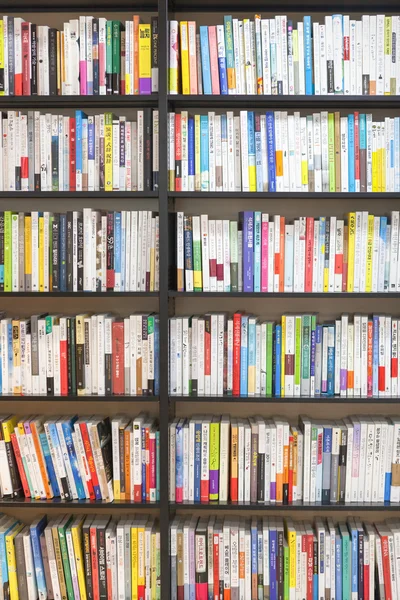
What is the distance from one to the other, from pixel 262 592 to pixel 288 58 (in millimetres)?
1944

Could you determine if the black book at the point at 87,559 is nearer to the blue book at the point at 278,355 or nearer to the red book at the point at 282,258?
the blue book at the point at 278,355

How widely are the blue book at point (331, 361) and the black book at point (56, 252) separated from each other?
1.01m

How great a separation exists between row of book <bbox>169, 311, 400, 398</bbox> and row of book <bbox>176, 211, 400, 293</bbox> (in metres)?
0.13

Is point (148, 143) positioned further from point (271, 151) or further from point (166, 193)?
point (271, 151)

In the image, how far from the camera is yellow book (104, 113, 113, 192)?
2.21 meters

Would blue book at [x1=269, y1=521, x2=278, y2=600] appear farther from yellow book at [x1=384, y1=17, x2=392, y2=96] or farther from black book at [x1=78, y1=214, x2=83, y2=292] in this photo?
yellow book at [x1=384, y1=17, x2=392, y2=96]

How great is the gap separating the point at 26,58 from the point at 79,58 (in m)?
→ 0.19

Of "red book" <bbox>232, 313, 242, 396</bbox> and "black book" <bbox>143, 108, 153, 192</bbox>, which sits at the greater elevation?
"black book" <bbox>143, 108, 153, 192</bbox>

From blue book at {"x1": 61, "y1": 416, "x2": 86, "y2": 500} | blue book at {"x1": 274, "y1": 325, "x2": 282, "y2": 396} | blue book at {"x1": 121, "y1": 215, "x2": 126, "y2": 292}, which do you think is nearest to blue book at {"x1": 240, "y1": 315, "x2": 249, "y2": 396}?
A: blue book at {"x1": 274, "y1": 325, "x2": 282, "y2": 396}

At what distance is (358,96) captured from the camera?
7.01 ft

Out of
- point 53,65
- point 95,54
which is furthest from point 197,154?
point 53,65

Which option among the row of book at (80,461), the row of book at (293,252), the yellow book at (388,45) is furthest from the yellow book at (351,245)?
the row of book at (80,461)

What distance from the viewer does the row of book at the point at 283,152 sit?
2.18m

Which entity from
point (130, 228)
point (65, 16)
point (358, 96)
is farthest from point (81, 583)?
point (65, 16)
